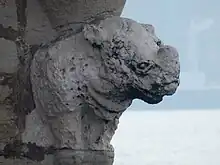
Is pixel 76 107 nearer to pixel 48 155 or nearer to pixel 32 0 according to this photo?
pixel 48 155

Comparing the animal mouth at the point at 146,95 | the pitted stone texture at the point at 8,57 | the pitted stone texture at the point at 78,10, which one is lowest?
the animal mouth at the point at 146,95

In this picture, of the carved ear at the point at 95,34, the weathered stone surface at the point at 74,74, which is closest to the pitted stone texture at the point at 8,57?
the weathered stone surface at the point at 74,74

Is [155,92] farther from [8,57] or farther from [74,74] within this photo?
[8,57]

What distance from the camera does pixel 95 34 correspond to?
107cm

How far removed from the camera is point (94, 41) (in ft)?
3.50

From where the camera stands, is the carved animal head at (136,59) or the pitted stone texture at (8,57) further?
the pitted stone texture at (8,57)

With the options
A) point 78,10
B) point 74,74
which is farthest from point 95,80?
point 78,10

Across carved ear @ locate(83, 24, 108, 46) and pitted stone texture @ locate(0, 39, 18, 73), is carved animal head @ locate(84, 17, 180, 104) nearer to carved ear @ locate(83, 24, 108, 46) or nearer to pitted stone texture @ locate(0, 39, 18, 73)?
carved ear @ locate(83, 24, 108, 46)

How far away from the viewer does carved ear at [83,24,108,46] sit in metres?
1.06

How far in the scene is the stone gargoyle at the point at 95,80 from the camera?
1.04 metres

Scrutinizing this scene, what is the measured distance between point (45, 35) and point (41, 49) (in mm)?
37

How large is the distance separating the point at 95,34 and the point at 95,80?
80mm

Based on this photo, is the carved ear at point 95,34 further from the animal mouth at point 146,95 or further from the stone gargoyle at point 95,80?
the animal mouth at point 146,95

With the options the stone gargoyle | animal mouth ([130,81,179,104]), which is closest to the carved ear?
the stone gargoyle
